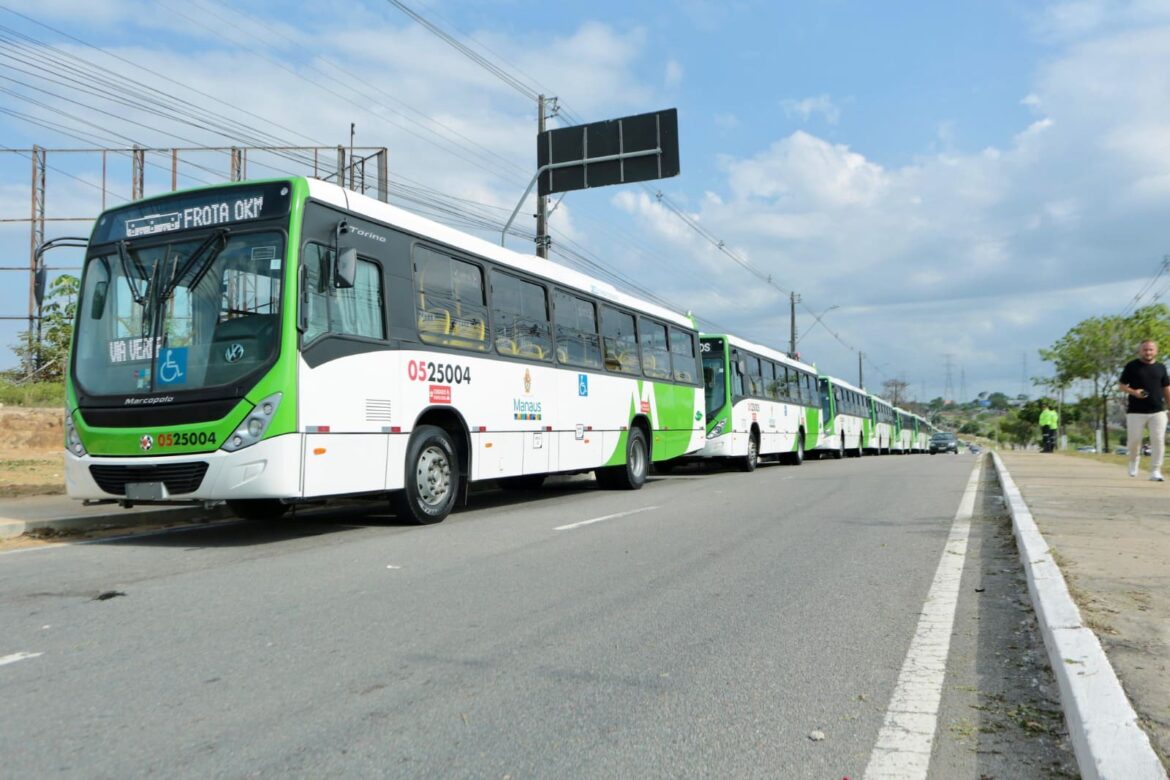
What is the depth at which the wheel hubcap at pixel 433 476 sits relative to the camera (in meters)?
9.37

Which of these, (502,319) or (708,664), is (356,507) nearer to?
(502,319)

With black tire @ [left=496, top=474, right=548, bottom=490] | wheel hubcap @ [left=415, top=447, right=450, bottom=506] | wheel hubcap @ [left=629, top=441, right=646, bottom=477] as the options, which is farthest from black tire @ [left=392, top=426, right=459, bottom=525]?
wheel hubcap @ [left=629, top=441, right=646, bottom=477]

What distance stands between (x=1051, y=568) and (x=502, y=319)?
22.3 ft

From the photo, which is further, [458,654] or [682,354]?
[682,354]

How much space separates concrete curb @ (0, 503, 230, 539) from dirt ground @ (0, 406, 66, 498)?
620 cm

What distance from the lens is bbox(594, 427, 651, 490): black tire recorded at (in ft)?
48.1

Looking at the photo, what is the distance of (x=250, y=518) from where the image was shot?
10.3 meters

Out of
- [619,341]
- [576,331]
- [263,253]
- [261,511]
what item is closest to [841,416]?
[619,341]

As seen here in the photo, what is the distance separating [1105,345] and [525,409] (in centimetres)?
4585

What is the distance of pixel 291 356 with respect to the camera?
7660mm

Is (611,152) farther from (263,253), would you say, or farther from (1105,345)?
(1105,345)

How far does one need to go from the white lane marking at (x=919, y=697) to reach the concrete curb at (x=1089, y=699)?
464mm

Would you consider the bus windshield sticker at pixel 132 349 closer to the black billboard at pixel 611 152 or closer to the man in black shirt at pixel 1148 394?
the man in black shirt at pixel 1148 394

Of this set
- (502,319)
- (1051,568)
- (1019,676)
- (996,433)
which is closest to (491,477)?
(502,319)
